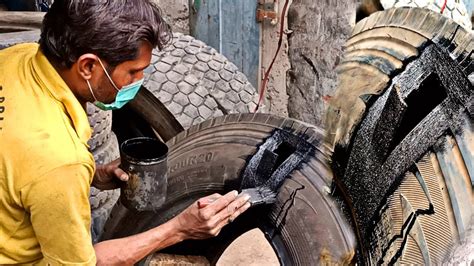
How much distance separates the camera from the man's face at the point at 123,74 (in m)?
1.94

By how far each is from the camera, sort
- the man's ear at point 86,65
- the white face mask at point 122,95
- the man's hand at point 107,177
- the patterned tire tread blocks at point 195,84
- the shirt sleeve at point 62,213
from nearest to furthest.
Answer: the shirt sleeve at point 62,213
the man's ear at point 86,65
the white face mask at point 122,95
the man's hand at point 107,177
the patterned tire tread blocks at point 195,84

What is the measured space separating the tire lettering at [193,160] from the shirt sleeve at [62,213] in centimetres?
85

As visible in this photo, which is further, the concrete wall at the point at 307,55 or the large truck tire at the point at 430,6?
the concrete wall at the point at 307,55

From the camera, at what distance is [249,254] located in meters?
3.92

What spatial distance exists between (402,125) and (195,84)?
2203mm

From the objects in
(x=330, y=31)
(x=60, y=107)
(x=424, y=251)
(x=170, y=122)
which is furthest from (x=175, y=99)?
(x=424, y=251)

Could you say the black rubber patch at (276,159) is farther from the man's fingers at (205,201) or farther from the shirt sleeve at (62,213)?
the shirt sleeve at (62,213)

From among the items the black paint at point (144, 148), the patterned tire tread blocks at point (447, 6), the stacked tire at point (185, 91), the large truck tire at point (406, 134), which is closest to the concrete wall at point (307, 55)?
the patterned tire tread blocks at point (447, 6)

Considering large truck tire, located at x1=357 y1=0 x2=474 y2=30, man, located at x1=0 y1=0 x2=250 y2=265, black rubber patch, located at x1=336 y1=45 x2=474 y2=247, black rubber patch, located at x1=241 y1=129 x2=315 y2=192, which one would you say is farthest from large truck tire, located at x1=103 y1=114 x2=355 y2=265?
large truck tire, located at x1=357 y1=0 x2=474 y2=30

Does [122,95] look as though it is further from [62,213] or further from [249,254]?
[249,254]

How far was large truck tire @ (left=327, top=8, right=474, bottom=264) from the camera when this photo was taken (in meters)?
1.59

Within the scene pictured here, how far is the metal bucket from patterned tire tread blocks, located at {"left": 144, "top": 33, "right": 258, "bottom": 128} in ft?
3.62

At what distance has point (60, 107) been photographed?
183cm

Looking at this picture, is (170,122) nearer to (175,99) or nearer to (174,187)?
(175,99)
